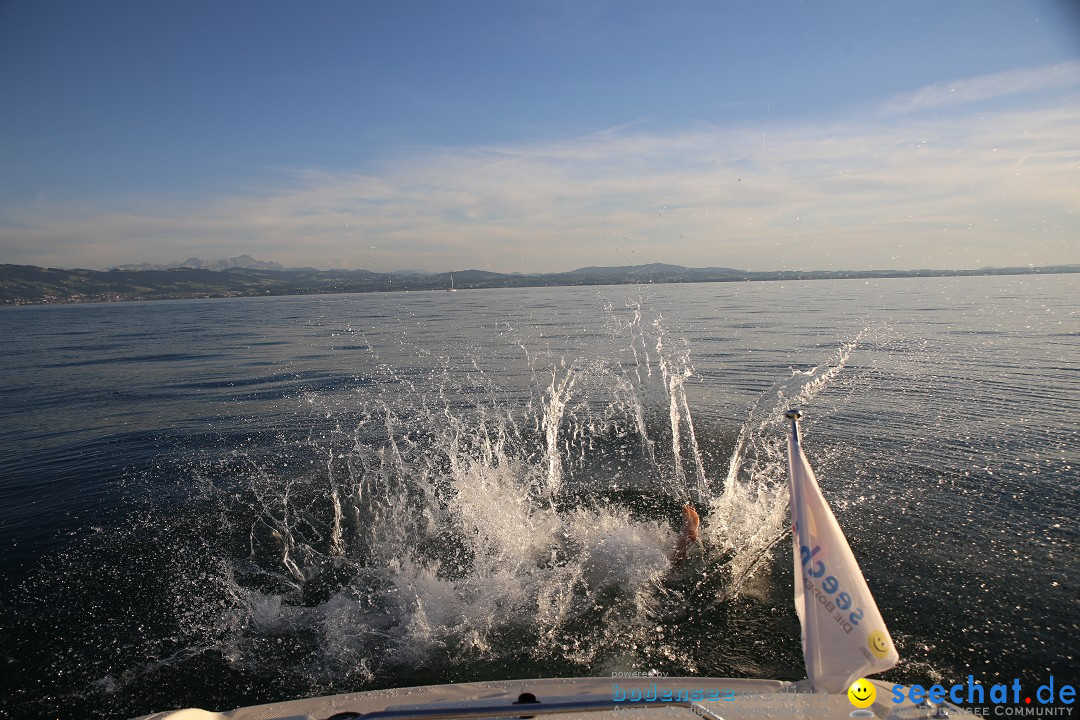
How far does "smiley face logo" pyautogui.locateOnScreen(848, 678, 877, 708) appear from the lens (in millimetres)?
4324

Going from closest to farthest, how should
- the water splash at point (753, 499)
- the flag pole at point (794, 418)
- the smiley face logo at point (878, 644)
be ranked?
the smiley face logo at point (878, 644), the flag pole at point (794, 418), the water splash at point (753, 499)

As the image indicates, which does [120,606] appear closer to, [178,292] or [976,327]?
[976,327]

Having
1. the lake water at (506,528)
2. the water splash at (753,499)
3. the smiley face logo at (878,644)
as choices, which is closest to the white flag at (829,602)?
the smiley face logo at (878,644)

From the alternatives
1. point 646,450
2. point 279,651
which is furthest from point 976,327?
point 279,651

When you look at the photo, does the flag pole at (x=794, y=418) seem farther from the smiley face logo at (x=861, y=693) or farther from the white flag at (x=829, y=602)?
the smiley face logo at (x=861, y=693)

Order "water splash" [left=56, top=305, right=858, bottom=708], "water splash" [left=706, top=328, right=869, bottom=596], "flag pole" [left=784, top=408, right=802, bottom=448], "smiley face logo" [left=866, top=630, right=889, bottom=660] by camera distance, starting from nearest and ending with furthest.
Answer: "smiley face logo" [left=866, top=630, right=889, bottom=660] < "flag pole" [left=784, top=408, right=802, bottom=448] < "water splash" [left=56, top=305, right=858, bottom=708] < "water splash" [left=706, top=328, right=869, bottom=596]

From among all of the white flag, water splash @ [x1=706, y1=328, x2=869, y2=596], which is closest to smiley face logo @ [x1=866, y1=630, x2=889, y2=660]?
the white flag

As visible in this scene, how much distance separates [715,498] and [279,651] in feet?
26.7

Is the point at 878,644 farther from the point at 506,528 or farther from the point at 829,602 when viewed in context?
the point at 506,528

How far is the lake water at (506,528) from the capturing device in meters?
6.93

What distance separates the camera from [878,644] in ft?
14.1

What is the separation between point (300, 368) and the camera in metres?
29.1

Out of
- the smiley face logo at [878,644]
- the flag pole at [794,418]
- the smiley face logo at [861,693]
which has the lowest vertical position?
the smiley face logo at [861,693]

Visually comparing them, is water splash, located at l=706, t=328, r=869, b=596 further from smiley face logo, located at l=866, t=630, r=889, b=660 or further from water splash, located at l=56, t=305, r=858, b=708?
smiley face logo, located at l=866, t=630, r=889, b=660
